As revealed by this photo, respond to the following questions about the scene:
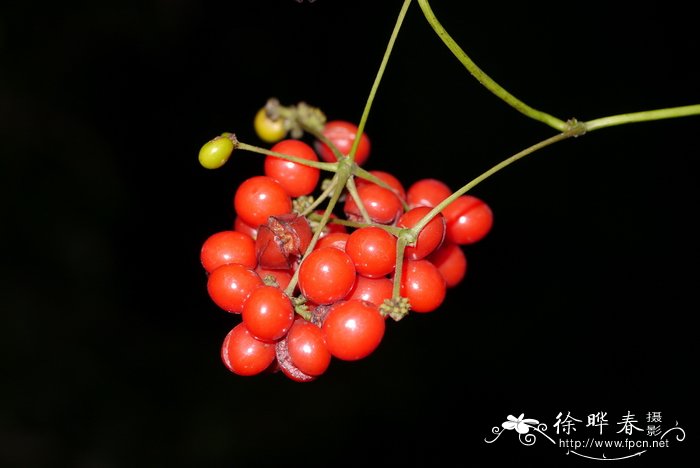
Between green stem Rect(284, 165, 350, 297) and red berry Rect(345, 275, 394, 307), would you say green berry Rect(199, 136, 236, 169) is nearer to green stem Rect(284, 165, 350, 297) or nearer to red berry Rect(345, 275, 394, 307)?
green stem Rect(284, 165, 350, 297)

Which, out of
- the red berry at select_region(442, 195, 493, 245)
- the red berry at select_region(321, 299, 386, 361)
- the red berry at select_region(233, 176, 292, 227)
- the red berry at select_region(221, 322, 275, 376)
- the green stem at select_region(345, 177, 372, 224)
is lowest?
the red berry at select_region(221, 322, 275, 376)

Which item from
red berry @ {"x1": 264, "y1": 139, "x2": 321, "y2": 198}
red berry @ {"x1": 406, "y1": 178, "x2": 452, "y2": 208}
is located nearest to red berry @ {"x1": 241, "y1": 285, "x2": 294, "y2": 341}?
red berry @ {"x1": 264, "y1": 139, "x2": 321, "y2": 198}

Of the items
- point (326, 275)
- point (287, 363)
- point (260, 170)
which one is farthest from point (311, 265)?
point (260, 170)

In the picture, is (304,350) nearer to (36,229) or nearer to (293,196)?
(293,196)

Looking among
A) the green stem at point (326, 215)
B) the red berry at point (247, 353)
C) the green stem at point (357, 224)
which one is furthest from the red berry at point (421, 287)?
the red berry at point (247, 353)

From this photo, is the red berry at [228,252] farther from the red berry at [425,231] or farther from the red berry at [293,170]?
the red berry at [425,231]

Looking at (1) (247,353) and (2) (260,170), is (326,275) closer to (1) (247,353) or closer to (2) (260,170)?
(1) (247,353)

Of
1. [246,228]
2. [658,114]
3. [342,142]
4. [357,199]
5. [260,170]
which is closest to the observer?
[658,114]
